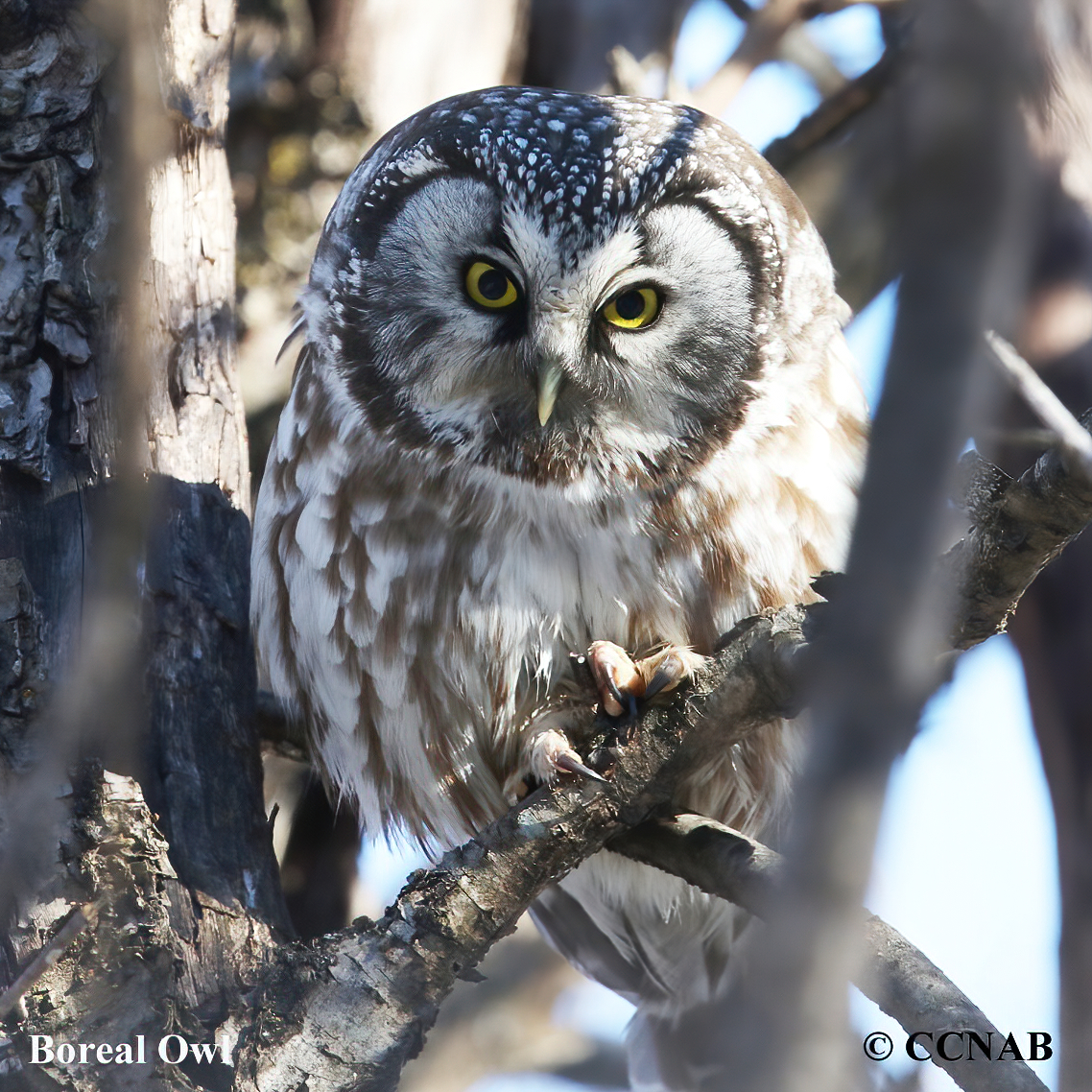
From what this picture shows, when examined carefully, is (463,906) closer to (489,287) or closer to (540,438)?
(540,438)

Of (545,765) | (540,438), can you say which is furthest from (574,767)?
(540,438)

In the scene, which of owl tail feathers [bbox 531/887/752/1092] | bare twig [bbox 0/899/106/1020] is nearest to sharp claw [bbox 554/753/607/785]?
bare twig [bbox 0/899/106/1020]

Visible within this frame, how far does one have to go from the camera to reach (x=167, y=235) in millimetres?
2553

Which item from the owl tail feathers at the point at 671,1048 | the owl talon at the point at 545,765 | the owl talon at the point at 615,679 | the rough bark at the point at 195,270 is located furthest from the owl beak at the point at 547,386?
the owl tail feathers at the point at 671,1048

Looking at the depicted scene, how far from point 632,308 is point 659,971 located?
1687 millimetres

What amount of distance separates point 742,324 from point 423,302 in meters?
0.59

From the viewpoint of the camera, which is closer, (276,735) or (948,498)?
(948,498)

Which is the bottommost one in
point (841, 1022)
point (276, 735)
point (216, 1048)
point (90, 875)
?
point (841, 1022)

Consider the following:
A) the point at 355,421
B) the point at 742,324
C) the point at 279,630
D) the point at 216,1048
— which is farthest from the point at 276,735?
the point at 742,324

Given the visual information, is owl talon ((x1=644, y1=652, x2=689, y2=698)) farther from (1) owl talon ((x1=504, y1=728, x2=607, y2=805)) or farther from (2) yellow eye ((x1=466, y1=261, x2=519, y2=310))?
(2) yellow eye ((x1=466, y1=261, x2=519, y2=310))

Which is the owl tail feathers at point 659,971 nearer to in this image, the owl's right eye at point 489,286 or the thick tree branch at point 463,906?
the thick tree branch at point 463,906

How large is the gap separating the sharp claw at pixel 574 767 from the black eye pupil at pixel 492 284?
82cm

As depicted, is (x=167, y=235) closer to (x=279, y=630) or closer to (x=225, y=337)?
(x=225, y=337)

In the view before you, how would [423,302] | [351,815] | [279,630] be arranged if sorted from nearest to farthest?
[423,302] < [279,630] < [351,815]
